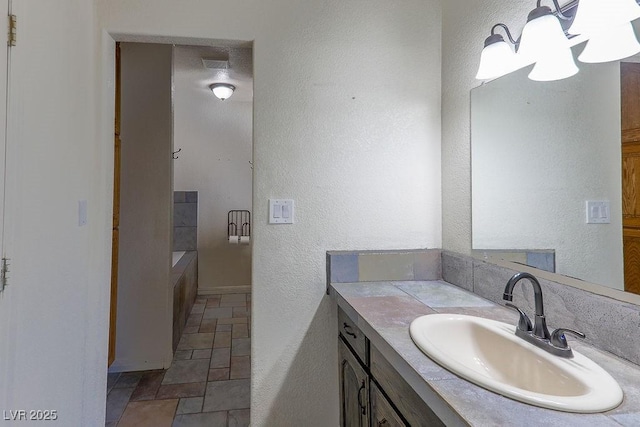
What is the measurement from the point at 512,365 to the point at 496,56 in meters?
1.09

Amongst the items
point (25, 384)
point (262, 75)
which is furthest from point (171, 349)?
point (262, 75)

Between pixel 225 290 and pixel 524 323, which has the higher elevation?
pixel 524 323

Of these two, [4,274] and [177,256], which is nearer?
[4,274]

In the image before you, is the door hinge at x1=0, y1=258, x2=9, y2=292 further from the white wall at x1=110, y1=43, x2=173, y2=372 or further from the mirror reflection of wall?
the mirror reflection of wall

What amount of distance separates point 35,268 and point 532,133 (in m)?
1.75

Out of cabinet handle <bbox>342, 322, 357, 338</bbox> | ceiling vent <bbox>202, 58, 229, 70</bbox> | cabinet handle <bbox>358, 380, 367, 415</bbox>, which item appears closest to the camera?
cabinet handle <bbox>358, 380, 367, 415</bbox>

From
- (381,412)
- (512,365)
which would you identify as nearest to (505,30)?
(512,365)

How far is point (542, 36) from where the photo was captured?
3.55ft

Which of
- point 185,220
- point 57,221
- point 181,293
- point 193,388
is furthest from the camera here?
point 185,220

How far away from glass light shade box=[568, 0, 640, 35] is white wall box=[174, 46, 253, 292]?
4.06 m

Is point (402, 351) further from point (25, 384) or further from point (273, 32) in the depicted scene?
point (273, 32)

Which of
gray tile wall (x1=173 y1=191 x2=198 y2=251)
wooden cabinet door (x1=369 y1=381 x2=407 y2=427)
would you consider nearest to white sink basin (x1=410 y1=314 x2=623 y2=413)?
wooden cabinet door (x1=369 y1=381 x2=407 y2=427)

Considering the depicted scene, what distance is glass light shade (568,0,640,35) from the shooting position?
2.80 ft

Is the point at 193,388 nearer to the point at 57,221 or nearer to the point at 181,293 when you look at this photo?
the point at 181,293
